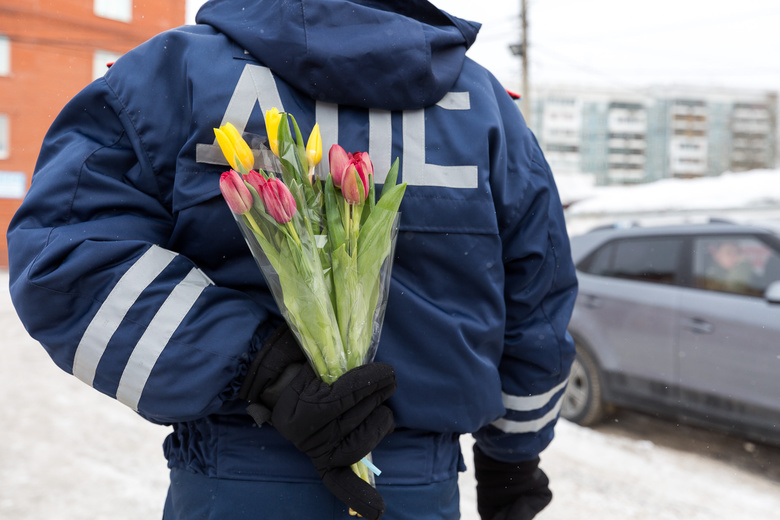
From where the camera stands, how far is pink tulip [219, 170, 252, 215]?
0.96 meters

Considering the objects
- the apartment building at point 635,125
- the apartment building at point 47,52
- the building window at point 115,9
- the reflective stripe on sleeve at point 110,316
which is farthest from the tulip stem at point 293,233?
the apartment building at point 635,125

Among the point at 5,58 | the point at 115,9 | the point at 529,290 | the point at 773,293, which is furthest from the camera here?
the point at 5,58

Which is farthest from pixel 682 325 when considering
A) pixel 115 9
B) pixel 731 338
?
pixel 115 9

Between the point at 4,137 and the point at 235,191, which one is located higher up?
the point at 4,137

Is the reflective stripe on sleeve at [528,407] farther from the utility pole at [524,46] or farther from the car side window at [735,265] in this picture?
the utility pole at [524,46]

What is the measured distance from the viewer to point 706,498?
3.49 metres

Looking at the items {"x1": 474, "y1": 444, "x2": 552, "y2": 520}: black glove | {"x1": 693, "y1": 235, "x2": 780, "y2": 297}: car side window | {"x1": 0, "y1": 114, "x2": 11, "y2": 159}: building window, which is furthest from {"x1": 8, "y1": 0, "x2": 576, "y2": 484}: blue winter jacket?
{"x1": 0, "y1": 114, "x2": 11, "y2": 159}: building window

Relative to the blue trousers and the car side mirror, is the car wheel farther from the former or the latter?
the blue trousers

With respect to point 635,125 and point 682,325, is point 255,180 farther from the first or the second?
point 635,125

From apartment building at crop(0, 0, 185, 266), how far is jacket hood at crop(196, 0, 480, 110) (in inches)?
121

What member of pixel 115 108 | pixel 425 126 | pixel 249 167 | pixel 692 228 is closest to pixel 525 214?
pixel 425 126

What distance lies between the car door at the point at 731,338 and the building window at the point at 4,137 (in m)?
16.1

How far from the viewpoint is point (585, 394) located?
4.92 meters

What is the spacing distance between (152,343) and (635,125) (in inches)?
3782
